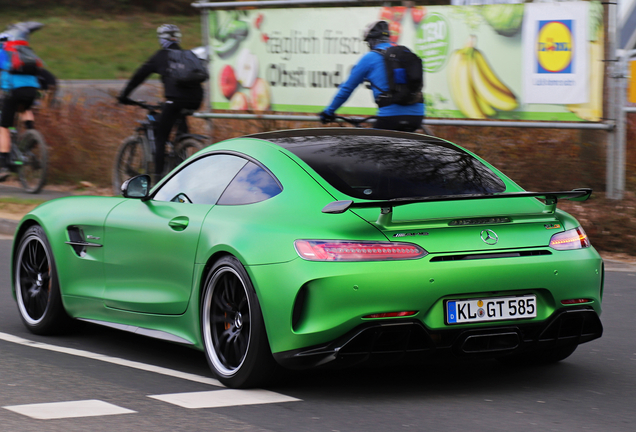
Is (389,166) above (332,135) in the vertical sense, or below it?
below

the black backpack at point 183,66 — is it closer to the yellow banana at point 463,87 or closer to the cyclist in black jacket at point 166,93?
the cyclist in black jacket at point 166,93

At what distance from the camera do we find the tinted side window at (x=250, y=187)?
557 centimetres

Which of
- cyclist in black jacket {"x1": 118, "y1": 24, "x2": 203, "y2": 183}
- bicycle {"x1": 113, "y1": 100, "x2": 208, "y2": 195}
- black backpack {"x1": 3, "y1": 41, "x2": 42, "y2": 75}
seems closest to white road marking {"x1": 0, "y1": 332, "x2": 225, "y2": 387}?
cyclist in black jacket {"x1": 118, "y1": 24, "x2": 203, "y2": 183}

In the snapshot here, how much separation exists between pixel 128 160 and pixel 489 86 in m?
4.74

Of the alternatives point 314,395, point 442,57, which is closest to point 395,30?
point 442,57

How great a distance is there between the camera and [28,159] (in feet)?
48.4

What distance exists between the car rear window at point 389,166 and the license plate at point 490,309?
737 mm

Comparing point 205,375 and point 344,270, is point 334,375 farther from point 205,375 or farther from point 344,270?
point 344,270

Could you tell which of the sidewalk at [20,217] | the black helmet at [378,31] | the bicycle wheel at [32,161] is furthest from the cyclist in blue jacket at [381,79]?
the bicycle wheel at [32,161]

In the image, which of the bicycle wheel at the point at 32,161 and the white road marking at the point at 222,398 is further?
the bicycle wheel at the point at 32,161

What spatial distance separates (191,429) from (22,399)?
1.09 metres

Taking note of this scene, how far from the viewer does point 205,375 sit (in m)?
5.77

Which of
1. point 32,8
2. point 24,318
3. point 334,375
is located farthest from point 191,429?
point 32,8

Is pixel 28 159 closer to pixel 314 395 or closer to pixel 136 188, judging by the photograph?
pixel 136 188
